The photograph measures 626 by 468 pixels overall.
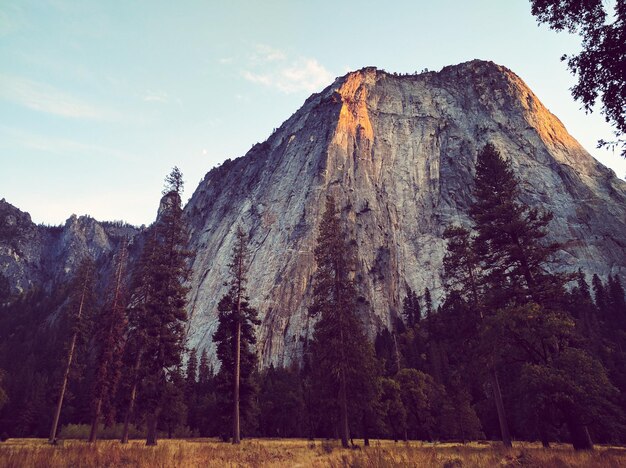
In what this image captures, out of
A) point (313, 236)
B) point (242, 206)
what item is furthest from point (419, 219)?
point (242, 206)

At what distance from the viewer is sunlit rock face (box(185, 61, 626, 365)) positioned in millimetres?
104375

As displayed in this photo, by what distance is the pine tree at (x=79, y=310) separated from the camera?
1241 inches

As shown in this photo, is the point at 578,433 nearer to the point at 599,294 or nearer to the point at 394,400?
the point at 394,400

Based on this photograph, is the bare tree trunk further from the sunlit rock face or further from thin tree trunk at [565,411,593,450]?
the sunlit rock face

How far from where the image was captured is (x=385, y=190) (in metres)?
127

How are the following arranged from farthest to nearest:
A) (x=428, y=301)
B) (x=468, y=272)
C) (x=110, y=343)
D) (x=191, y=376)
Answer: (x=428, y=301)
(x=191, y=376)
(x=110, y=343)
(x=468, y=272)

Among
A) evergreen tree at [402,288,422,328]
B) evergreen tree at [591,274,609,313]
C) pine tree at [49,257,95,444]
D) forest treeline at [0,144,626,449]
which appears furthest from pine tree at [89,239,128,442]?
evergreen tree at [591,274,609,313]

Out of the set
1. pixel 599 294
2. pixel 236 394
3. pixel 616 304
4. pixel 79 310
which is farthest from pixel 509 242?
pixel 599 294

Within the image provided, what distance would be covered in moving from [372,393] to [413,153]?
11825 cm

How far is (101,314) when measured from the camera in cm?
3078

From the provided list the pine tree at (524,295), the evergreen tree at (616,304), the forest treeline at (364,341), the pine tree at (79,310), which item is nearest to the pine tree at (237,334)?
the forest treeline at (364,341)

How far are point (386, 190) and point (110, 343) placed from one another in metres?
A: 108

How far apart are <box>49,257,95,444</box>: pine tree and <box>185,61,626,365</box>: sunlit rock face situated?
194 feet

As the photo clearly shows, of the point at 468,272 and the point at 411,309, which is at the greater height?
the point at 411,309
